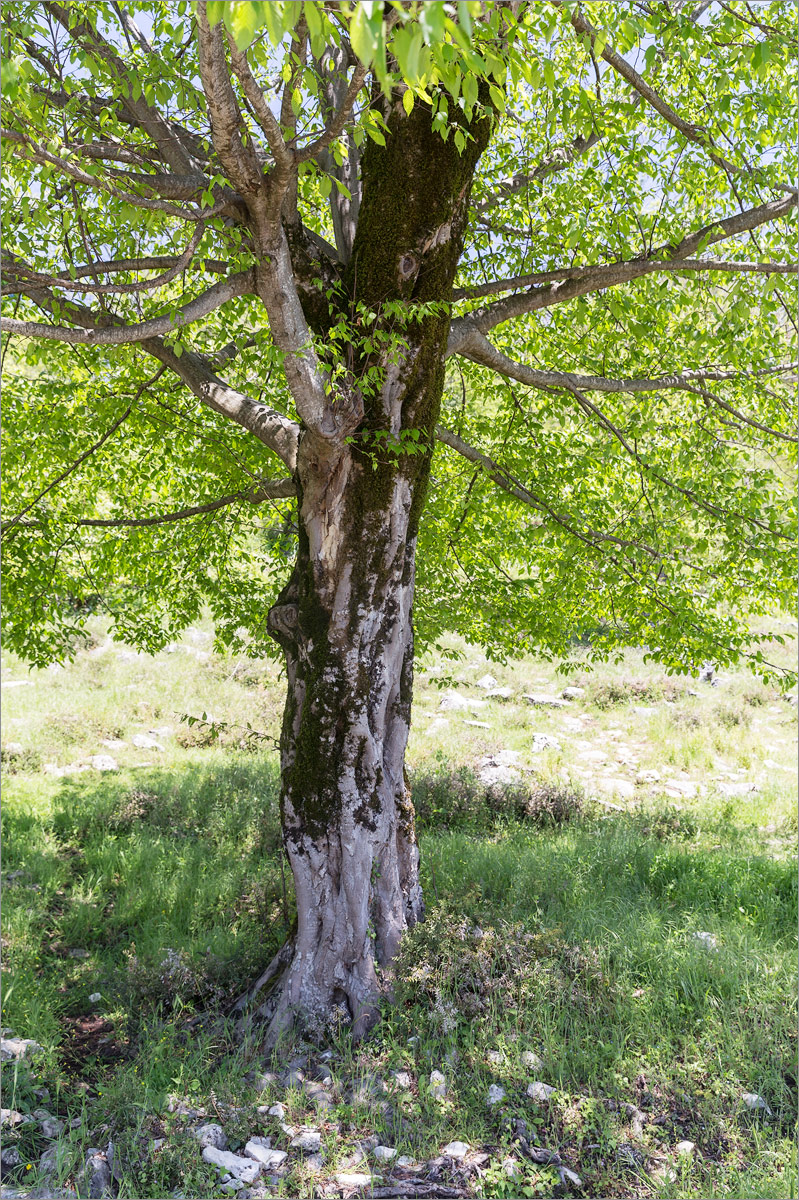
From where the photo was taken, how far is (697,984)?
452 cm

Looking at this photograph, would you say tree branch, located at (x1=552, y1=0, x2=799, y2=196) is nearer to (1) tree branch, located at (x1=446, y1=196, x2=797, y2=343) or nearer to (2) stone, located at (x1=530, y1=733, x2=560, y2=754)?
(1) tree branch, located at (x1=446, y1=196, x2=797, y2=343)

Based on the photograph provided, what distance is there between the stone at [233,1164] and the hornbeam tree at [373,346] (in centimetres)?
114

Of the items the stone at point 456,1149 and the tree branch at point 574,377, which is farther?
the tree branch at point 574,377

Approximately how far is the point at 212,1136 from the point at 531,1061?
1.54 metres

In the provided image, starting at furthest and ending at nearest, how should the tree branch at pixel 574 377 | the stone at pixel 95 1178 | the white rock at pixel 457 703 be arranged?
the white rock at pixel 457 703 < the tree branch at pixel 574 377 < the stone at pixel 95 1178

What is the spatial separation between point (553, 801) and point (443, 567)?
3223 mm

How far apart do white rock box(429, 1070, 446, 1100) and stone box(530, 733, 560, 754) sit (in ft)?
25.8

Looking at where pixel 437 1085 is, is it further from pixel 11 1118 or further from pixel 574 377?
pixel 574 377

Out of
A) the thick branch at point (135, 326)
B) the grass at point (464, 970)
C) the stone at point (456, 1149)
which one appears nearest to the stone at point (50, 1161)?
the grass at point (464, 970)

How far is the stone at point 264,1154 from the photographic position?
3.39m

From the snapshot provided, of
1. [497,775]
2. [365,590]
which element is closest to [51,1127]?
[365,590]

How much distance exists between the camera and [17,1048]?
4.27 metres

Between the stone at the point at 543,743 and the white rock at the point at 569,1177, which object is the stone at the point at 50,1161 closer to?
the white rock at the point at 569,1177

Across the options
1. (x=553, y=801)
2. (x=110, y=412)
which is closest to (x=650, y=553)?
(x=553, y=801)
